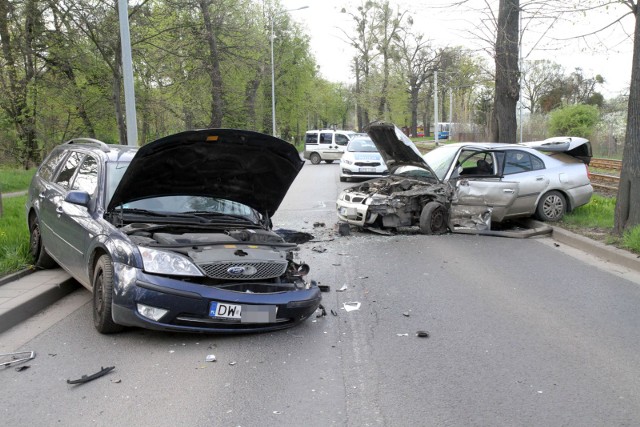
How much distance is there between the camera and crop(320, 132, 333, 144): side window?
3516 cm

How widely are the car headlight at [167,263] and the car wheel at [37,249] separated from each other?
10.1 ft

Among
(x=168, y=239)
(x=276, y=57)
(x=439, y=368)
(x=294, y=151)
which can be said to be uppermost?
(x=276, y=57)

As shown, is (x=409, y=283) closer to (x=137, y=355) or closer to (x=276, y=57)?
(x=137, y=355)

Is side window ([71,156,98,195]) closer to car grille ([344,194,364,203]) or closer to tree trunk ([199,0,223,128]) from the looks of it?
car grille ([344,194,364,203])

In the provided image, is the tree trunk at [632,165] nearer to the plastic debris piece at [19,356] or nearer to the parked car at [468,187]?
the parked car at [468,187]

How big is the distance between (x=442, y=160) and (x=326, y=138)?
2461 cm

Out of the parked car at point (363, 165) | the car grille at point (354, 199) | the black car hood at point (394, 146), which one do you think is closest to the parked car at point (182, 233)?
the car grille at point (354, 199)

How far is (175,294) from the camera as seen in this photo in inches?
174

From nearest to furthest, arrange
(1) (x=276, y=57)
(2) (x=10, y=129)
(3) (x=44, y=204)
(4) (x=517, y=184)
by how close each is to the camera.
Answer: (3) (x=44, y=204), (4) (x=517, y=184), (2) (x=10, y=129), (1) (x=276, y=57)

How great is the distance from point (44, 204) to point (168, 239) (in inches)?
107

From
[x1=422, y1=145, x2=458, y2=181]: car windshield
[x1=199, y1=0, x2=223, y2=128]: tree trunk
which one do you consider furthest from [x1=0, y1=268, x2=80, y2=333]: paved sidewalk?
[x1=199, y1=0, x2=223, y2=128]: tree trunk

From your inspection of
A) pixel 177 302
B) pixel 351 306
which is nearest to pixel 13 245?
pixel 177 302

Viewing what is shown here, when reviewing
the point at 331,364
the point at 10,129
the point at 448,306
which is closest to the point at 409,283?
the point at 448,306

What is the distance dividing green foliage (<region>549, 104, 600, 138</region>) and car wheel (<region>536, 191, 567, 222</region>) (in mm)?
25491
